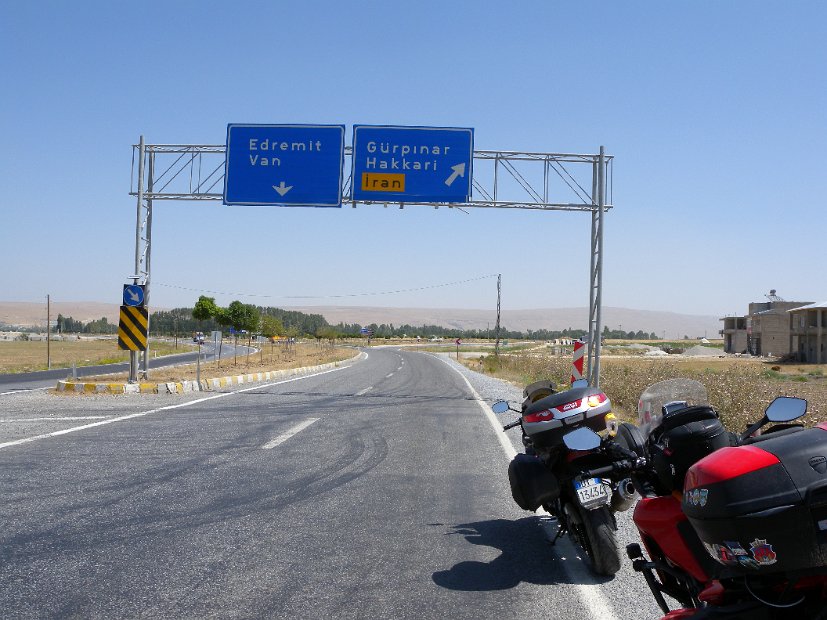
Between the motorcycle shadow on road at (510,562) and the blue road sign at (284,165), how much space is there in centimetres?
1493

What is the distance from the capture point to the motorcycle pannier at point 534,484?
4785mm

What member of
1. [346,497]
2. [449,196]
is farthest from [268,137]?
[346,497]

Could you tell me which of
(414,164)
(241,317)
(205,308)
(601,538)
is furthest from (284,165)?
(205,308)

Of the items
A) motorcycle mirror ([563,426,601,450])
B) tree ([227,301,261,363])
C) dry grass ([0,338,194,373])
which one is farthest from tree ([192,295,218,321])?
motorcycle mirror ([563,426,601,450])

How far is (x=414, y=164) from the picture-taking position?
64.7ft

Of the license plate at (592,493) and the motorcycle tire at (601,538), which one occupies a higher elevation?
the license plate at (592,493)

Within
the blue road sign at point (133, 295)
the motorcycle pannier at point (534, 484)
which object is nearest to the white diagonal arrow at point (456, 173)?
the blue road sign at point (133, 295)

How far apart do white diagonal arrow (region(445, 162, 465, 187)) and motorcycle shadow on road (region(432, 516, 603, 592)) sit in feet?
47.4

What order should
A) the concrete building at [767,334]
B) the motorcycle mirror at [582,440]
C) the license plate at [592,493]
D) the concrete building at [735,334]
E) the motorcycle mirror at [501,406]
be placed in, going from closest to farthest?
1. the motorcycle mirror at [582,440]
2. the license plate at [592,493]
3. the motorcycle mirror at [501,406]
4. the concrete building at [767,334]
5. the concrete building at [735,334]

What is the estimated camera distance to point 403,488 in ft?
24.3

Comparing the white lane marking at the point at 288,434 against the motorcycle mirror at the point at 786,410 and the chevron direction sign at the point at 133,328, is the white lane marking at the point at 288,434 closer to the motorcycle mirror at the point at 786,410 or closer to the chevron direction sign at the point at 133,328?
the motorcycle mirror at the point at 786,410

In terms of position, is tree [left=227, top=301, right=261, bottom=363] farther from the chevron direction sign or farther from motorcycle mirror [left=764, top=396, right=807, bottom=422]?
motorcycle mirror [left=764, top=396, right=807, bottom=422]

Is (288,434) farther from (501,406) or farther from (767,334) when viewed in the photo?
(767,334)

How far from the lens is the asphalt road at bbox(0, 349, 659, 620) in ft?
13.6
